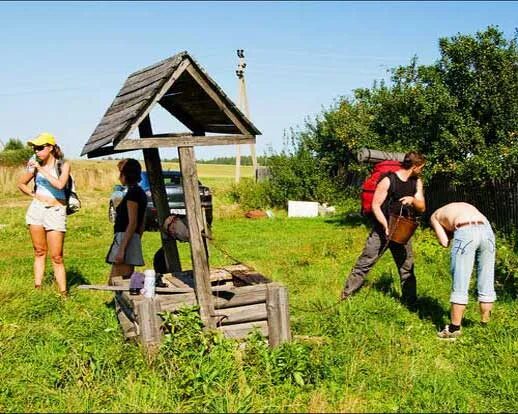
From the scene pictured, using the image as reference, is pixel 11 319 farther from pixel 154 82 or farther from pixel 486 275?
pixel 486 275

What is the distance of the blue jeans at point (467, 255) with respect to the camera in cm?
560

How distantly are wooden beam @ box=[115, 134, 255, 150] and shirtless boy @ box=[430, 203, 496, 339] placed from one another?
228 cm

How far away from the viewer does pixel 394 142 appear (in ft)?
45.0

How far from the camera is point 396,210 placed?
6.57 meters

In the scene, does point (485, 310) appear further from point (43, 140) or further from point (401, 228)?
point (43, 140)

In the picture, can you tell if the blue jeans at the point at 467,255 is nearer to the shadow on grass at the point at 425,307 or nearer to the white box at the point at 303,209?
the shadow on grass at the point at 425,307

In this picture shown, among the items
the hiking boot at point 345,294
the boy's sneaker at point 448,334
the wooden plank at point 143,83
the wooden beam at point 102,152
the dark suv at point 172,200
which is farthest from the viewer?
the dark suv at point 172,200

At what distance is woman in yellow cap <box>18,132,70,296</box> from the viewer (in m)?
6.59

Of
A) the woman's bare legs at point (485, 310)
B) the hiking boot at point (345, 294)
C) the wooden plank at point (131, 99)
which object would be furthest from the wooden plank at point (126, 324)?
the woman's bare legs at point (485, 310)

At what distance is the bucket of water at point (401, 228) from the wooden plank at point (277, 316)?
84.1 inches

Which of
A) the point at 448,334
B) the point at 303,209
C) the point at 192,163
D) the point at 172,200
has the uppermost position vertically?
the point at 192,163

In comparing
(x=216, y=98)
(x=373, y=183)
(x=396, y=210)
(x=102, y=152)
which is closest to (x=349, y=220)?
(x=373, y=183)

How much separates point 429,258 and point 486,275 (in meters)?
3.60

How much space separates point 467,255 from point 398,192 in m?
1.26
